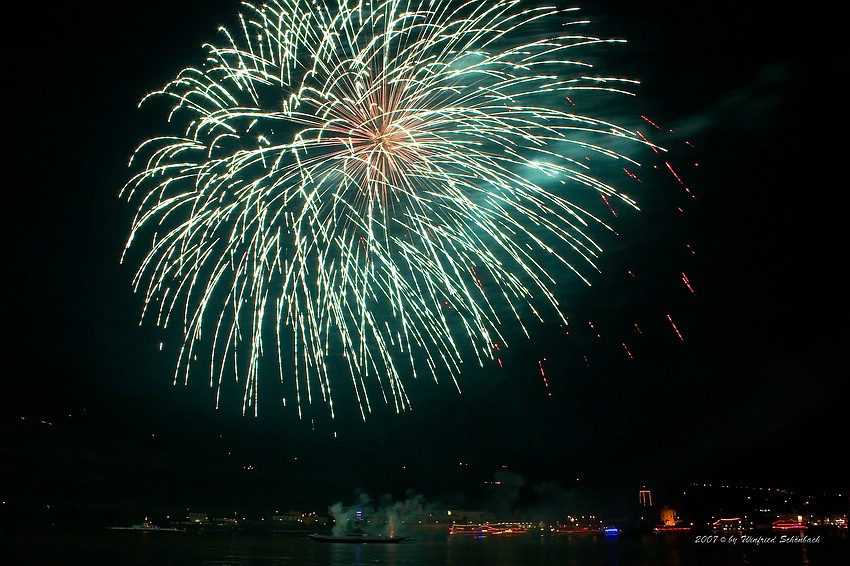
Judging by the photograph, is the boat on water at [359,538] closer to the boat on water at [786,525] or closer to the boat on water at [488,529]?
the boat on water at [488,529]

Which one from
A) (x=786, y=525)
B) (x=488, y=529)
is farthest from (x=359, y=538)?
(x=786, y=525)

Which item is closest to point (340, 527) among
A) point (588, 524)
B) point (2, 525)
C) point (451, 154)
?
point (588, 524)

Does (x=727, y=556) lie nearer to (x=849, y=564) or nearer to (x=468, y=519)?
(x=849, y=564)

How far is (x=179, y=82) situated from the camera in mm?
24609

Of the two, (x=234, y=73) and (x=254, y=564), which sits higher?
(x=234, y=73)

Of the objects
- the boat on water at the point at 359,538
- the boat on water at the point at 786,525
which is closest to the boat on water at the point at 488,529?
the boat on water at the point at 359,538

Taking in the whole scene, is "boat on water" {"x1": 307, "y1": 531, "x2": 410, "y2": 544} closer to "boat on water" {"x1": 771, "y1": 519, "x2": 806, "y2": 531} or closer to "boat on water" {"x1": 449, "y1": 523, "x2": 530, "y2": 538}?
"boat on water" {"x1": 449, "y1": 523, "x2": 530, "y2": 538}

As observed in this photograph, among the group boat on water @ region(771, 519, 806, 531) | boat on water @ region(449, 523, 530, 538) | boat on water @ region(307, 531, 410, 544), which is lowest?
boat on water @ region(449, 523, 530, 538)

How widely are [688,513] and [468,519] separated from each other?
183 ft

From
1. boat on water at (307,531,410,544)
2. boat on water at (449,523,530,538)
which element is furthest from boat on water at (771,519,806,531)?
boat on water at (307,531,410,544)

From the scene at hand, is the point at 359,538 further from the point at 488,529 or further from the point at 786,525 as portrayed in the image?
the point at 786,525

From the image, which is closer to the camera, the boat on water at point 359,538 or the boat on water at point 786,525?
the boat on water at point 359,538

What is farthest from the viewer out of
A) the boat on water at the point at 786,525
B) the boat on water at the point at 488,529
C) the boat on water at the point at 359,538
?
the boat on water at the point at 488,529

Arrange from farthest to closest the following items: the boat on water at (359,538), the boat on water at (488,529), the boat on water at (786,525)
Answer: the boat on water at (488,529) → the boat on water at (786,525) → the boat on water at (359,538)
